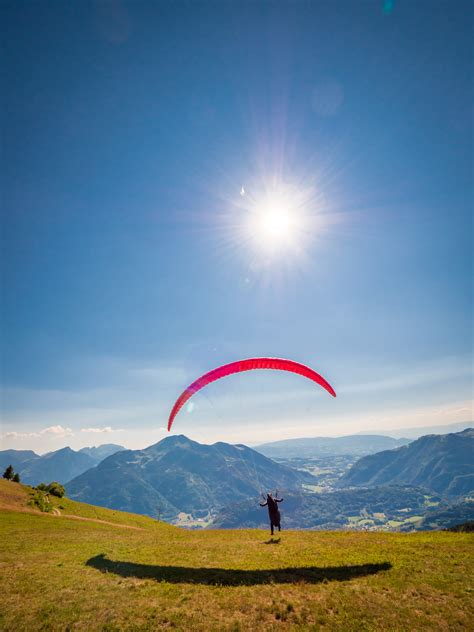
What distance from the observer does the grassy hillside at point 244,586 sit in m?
9.97

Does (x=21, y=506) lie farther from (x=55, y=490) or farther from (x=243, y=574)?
(x=243, y=574)

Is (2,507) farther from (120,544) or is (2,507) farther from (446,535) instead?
(446,535)

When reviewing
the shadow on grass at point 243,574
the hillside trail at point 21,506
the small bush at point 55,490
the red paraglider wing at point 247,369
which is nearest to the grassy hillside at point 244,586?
the shadow on grass at point 243,574

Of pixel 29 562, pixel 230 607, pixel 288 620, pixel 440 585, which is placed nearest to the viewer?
pixel 288 620

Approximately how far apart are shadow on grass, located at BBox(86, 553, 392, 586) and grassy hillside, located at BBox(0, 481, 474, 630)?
0.05 m

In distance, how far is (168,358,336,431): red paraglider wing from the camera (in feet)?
74.7

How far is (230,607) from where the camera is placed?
10.8 m

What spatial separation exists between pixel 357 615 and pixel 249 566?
6.51 metres

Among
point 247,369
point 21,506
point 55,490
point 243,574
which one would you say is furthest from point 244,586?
point 55,490

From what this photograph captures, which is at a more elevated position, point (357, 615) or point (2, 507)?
point (2, 507)

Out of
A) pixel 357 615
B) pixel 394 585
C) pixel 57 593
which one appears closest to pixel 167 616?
pixel 57 593

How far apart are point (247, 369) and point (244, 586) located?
508 inches

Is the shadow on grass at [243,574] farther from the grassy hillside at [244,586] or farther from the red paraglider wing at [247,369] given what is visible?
the red paraglider wing at [247,369]

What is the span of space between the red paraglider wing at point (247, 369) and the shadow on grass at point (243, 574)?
8.85 meters
